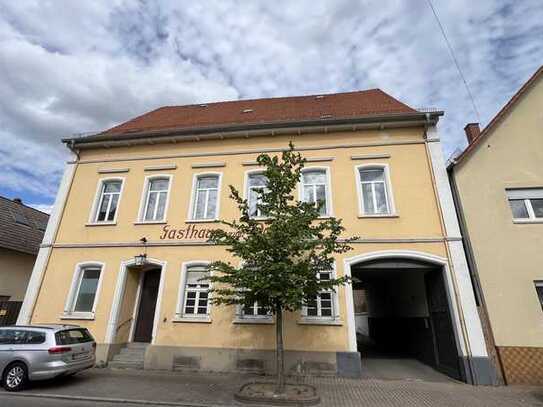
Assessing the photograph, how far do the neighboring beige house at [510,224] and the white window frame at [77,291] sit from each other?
13.0 meters

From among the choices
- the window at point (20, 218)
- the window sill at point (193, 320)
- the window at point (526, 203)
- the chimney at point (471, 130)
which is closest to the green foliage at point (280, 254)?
the window sill at point (193, 320)

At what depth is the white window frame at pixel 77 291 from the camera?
35.2 ft

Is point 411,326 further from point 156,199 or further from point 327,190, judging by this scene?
point 156,199

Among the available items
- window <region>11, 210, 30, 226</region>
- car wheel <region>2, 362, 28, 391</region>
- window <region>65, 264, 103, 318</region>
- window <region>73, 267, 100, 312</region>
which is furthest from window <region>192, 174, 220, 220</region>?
window <region>11, 210, 30, 226</region>

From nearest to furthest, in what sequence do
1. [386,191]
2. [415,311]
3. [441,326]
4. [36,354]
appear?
[36,354] < [441,326] < [386,191] < [415,311]

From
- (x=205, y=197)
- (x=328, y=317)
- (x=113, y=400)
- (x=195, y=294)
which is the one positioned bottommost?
(x=113, y=400)

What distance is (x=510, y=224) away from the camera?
31.1ft

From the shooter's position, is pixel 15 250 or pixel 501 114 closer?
pixel 501 114

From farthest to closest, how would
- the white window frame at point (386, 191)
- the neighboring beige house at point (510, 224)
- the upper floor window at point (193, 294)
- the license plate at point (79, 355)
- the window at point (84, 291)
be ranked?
the window at point (84, 291) → the white window frame at point (386, 191) → the upper floor window at point (193, 294) → the neighboring beige house at point (510, 224) → the license plate at point (79, 355)

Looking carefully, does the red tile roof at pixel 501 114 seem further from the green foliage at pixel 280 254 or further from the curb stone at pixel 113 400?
the curb stone at pixel 113 400

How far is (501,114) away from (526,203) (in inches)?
130

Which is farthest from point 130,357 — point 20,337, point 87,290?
point 20,337

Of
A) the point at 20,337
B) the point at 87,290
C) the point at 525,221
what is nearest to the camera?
the point at 20,337

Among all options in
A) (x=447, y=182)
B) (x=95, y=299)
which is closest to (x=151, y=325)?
(x=95, y=299)
